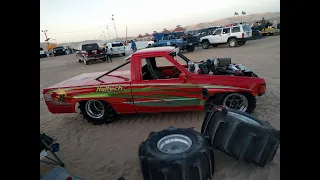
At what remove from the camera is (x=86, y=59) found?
57.6 feet

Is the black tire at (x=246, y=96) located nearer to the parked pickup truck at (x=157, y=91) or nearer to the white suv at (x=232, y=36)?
the parked pickup truck at (x=157, y=91)

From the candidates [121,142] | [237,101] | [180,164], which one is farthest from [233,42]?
[180,164]

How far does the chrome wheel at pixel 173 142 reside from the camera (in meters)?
3.11

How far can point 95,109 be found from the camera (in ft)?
16.4

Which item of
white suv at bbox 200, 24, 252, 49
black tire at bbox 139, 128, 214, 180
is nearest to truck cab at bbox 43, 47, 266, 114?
black tire at bbox 139, 128, 214, 180

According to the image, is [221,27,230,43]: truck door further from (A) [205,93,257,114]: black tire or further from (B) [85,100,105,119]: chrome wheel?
(B) [85,100,105,119]: chrome wheel

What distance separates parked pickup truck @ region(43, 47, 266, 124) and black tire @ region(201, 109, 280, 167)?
1174 millimetres

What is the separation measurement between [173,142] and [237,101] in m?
2.06

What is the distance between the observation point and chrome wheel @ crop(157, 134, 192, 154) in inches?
122

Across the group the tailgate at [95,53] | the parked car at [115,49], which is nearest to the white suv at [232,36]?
the parked car at [115,49]

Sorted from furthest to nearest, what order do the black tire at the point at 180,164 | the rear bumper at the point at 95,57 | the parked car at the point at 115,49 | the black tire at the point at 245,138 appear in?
the parked car at the point at 115,49 → the rear bumper at the point at 95,57 → the black tire at the point at 245,138 → the black tire at the point at 180,164
